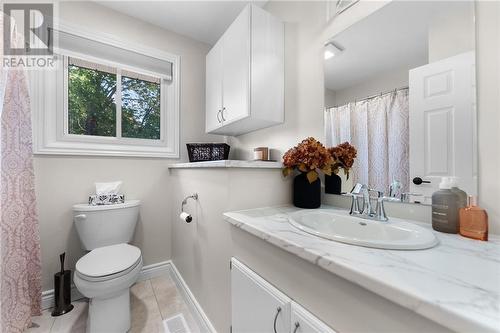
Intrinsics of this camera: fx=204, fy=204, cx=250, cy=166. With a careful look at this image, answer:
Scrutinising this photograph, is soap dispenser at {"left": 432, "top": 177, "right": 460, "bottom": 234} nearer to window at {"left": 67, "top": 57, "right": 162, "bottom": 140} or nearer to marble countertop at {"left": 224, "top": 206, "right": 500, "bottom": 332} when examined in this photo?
marble countertop at {"left": 224, "top": 206, "right": 500, "bottom": 332}

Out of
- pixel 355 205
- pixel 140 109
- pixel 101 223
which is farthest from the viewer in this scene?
pixel 140 109

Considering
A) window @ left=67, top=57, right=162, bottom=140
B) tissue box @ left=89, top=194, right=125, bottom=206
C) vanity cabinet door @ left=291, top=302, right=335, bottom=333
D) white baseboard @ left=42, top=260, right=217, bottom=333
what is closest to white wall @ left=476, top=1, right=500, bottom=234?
vanity cabinet door @ left=291, top=302, right=335, bottom=333

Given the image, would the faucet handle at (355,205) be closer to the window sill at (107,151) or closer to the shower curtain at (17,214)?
the window sill at (107,151)

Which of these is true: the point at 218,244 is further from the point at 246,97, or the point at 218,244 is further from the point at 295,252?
the point at 246,97

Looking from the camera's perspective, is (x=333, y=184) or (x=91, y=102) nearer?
(x=333, y=184)

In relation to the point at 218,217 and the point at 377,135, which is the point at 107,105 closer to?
the point at 218,217

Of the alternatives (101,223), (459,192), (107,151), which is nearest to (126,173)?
(107,151)

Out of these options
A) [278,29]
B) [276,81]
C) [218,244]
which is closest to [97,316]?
[218,244]

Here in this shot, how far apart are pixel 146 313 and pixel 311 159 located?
1582mm

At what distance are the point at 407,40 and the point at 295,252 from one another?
1.07m

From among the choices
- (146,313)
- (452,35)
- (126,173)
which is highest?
(452,35)

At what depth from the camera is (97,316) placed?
48.7 inches

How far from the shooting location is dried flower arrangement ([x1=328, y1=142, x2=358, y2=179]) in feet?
3.74

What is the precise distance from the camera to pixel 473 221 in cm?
71
